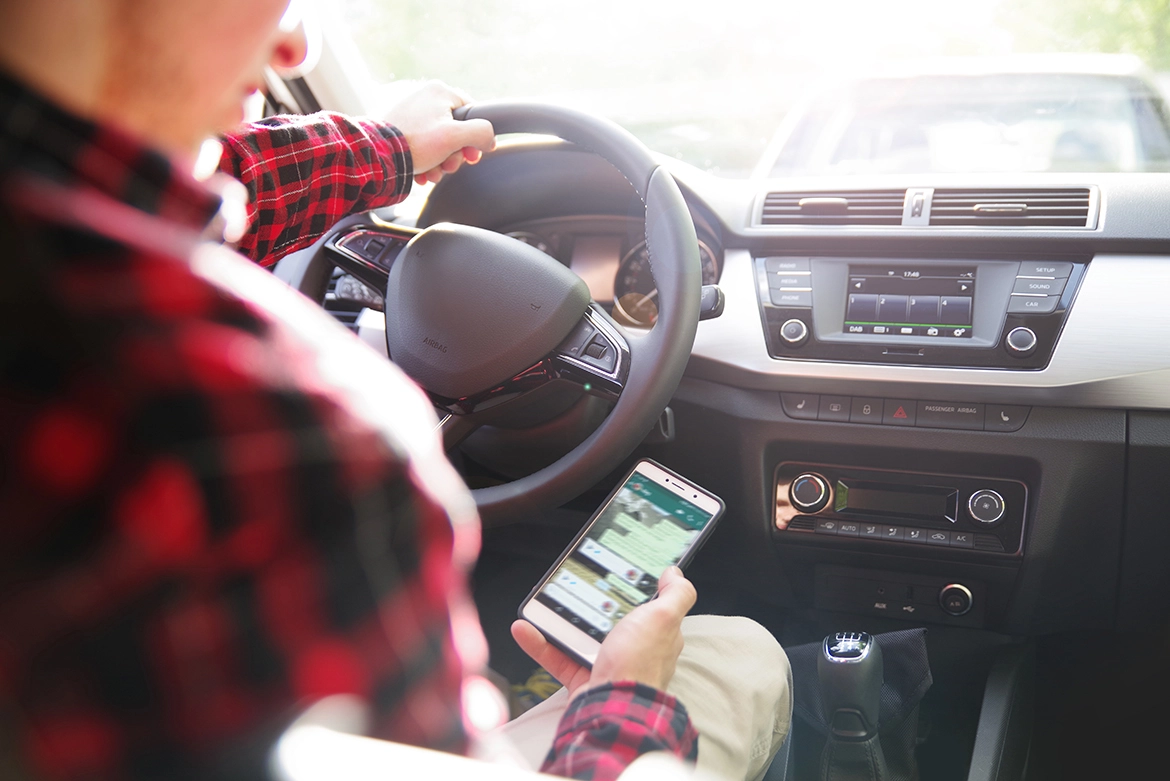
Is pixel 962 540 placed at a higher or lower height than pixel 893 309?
lower

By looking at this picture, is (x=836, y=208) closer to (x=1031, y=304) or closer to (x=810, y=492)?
(x=1031, y=304)

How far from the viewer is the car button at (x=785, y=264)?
1393 millimetres

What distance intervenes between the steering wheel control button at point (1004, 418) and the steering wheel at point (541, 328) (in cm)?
53

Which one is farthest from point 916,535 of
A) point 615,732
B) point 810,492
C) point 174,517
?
point 174,517

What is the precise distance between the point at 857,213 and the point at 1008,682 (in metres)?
0.75

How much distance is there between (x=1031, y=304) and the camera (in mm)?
1258

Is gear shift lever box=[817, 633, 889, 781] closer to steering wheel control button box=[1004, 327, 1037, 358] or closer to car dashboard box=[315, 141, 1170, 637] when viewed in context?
car dashboard box=[315, 141, 1170, 637]

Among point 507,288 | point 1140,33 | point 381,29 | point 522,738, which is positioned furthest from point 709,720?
point 1140,33

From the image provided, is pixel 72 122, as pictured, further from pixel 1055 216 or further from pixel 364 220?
pixel 1055 216

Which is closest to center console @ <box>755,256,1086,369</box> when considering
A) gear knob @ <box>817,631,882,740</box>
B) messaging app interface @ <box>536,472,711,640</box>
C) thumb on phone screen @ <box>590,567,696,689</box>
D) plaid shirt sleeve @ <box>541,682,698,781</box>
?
messaging app interface @ <box>536,472,711,640</box>

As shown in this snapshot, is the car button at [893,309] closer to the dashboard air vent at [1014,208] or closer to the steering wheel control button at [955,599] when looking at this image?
the dashboard air vent at [1014,208]

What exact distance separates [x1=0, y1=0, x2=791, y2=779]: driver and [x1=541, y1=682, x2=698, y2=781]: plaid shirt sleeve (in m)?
0.15

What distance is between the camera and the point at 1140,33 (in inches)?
76.3

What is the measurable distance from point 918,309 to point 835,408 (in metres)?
0.19
